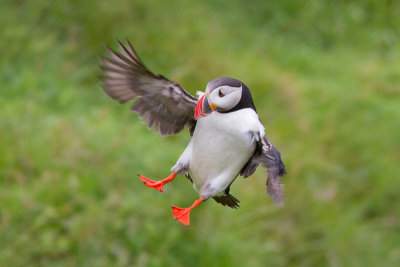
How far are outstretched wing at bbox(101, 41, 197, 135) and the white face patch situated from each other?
1.14 feet

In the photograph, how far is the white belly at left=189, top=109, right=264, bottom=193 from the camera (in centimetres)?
187

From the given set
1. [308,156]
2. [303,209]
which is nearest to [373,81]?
[308,156]

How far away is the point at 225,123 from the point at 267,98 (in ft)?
21.8

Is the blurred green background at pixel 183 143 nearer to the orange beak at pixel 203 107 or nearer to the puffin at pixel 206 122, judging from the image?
the puffin at pixel 206 122

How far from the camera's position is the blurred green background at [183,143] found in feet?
19.6

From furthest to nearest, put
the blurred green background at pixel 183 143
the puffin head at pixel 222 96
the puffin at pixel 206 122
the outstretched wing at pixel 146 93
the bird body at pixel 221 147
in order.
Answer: the blurred green background at pixel 183 143 < the outstretched wing at pixel 146 93 < the bird body at pixel 221 147 < the puffin at pixel 206 122 < the puffin head at pixel 222 96

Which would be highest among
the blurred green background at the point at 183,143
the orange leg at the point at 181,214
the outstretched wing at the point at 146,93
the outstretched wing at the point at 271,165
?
the blurred green background at the point at 183,143

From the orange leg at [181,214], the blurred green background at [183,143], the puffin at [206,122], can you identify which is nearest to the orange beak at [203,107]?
the puffin at [206,122]

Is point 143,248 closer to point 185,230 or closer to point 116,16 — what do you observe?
point 185,230

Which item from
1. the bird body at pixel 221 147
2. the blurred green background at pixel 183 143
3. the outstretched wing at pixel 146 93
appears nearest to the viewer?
Answer: the bird body at pixel 221 147

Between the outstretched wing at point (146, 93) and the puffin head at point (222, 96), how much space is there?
0.33 meters

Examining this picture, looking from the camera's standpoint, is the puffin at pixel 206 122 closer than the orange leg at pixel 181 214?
Yes

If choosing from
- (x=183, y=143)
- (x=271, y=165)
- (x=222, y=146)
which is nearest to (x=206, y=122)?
(x=222, y=146)

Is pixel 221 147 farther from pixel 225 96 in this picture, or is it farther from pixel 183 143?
pixel 183 143
